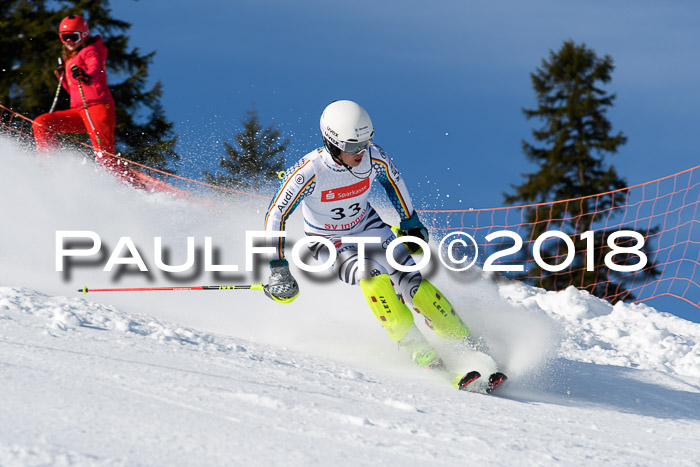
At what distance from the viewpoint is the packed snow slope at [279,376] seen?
270 cm

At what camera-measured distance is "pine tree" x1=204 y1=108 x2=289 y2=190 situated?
21406 millimetres

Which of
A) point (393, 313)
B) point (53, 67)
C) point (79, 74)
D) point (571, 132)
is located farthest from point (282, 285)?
point (571, 132)

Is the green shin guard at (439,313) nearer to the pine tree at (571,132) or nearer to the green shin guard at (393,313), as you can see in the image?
the green shin guard at (393,313)

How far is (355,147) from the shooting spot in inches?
174

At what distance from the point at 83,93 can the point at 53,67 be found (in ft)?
27.8

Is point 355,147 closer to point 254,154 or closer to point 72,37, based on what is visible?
point 72,37

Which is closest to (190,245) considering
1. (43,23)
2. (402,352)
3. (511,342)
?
(402,352)

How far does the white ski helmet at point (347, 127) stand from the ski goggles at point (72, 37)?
6059 mm

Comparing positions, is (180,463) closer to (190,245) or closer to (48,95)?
(190,245)

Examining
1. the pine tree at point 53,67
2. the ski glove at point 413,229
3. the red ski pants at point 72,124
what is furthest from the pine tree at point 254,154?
the ski glove at point 413,229

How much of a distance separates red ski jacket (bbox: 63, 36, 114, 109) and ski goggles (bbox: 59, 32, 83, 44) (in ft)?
0.39
